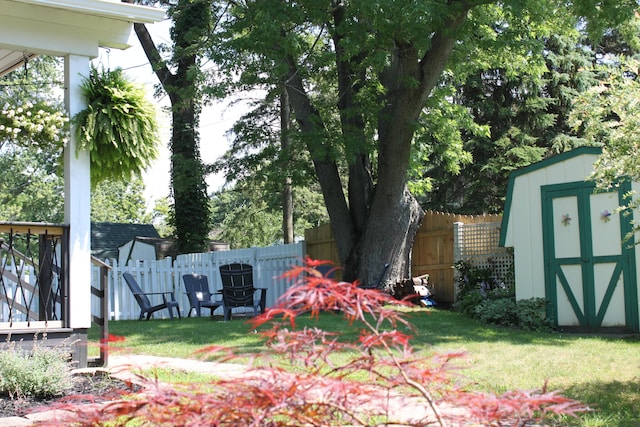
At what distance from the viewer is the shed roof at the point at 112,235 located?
1047 inches

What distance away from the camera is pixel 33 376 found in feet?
18.7

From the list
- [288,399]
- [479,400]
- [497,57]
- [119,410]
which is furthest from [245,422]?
[497,57]

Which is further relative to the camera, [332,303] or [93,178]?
[93,178]

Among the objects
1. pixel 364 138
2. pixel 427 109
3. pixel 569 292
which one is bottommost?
pixel 569 292

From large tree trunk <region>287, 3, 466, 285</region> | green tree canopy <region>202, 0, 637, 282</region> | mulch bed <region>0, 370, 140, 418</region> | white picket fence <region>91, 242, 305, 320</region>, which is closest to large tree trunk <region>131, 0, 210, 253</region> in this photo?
white picket fence <region>91, 242, 305, 320</region>

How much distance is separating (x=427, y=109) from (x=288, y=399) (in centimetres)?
1392

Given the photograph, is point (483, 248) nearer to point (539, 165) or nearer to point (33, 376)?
point (539, 165)

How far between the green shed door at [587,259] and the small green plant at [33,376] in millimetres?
7267

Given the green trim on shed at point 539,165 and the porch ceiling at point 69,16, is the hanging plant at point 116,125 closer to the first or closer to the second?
the porch ceiling at point 69,16

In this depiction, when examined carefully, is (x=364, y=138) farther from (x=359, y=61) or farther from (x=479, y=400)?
(x=479, y=400)

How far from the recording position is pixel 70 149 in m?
7.11

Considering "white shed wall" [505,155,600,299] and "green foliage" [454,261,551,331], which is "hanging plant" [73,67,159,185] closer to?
"green foliage" [454,261,551,331]

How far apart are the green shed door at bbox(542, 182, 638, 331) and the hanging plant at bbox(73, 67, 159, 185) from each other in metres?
6.22

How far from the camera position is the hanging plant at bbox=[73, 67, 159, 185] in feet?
23.0
